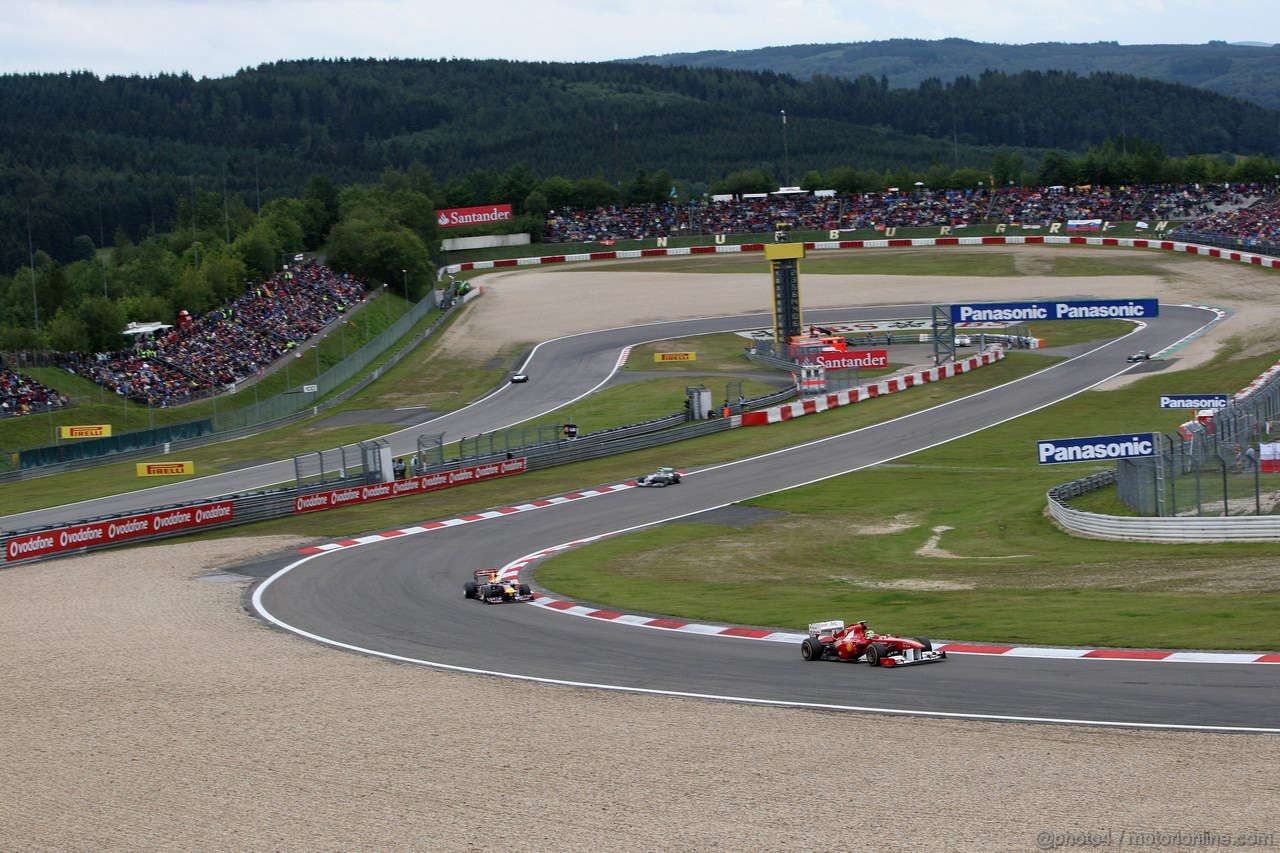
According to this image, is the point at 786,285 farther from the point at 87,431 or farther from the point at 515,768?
the point at 515,768

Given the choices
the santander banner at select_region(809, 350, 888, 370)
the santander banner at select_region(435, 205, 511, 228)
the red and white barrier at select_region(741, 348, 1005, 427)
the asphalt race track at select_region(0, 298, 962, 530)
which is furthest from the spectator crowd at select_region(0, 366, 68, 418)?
the santander banner at select_region(435, 205, 511, 228)

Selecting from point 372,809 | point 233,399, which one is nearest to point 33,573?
point 372,809

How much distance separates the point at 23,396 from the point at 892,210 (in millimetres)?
90834

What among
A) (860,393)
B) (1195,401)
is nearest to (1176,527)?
(1195,401)

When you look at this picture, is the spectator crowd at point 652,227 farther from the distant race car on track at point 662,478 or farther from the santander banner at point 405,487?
the distant race car on track at point 662,478

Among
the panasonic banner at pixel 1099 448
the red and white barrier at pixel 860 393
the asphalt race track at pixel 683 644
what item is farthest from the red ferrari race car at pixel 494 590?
the red and white barrier at pixel 860 393

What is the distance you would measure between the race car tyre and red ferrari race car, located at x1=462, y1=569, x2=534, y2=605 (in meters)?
10.6

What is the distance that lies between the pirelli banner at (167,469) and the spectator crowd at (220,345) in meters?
9.04

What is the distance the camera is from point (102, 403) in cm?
6475

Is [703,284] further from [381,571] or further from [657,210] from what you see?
[381,571]

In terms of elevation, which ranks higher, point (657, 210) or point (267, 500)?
point (657, 210)

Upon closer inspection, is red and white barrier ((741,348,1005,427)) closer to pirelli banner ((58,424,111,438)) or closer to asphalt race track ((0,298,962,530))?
asphalt race track ((0,298,962,530))

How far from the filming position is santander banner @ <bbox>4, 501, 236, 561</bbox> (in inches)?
1524

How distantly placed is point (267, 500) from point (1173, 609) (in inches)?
1222
